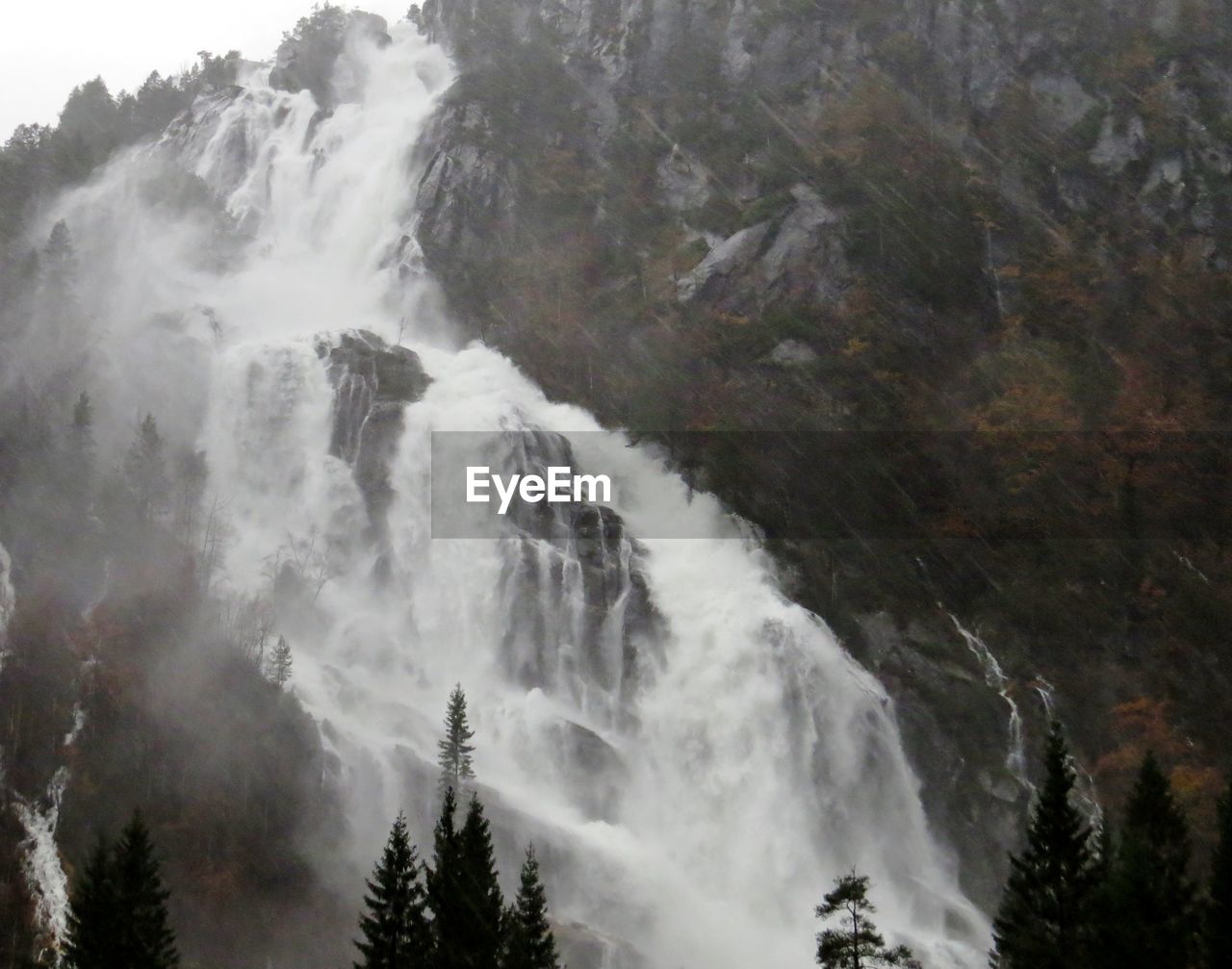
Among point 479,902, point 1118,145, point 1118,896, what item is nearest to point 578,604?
point 479,902

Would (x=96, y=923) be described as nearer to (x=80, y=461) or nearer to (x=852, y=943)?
(x=852, y=943)

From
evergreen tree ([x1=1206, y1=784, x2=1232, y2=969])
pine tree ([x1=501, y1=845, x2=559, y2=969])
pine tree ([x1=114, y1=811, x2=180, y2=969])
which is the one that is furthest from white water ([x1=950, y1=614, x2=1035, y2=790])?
pine tree ([x1=114, y1=811, x2=180, y2=969])

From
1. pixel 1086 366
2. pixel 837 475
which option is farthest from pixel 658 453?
pixel 1086 366

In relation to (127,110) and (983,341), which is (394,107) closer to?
(127,110)

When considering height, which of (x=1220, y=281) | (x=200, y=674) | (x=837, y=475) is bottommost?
(x=200, y=674)

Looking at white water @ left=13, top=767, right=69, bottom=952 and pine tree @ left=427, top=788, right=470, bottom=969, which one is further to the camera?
white water @ left=13, top=767, right=69, bottom=952

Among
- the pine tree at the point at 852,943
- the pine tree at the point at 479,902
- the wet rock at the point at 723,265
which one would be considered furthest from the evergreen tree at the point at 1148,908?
the wet rock at the point at 723,265

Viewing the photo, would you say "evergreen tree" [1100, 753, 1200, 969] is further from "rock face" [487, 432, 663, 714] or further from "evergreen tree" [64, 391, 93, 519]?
"evergreen tree" [64, 391, 93, 519]
